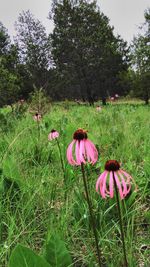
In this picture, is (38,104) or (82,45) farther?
(82,45)

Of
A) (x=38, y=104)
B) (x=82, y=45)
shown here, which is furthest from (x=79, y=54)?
(x=38, y=104)

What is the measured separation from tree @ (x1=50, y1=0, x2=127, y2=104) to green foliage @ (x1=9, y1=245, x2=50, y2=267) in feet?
92.5

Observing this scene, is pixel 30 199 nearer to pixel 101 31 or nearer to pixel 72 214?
pixel 72 214

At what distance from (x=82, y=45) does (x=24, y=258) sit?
28368mm

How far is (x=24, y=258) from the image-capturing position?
1.30 m

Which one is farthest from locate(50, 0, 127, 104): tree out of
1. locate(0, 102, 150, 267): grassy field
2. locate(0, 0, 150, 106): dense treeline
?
locate(0, 102, 150, 267): grassy field

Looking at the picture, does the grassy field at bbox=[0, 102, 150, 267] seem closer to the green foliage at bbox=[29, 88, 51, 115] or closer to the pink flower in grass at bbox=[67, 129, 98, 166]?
the pink flower in grass at bbox=[67, 129, 98, 166]

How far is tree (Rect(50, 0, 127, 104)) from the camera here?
28875 mm

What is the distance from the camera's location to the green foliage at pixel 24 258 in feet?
4.24

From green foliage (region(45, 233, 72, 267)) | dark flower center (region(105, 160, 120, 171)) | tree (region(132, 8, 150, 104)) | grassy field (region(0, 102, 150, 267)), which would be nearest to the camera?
dark flower center (region(105, 160, 120, 171))

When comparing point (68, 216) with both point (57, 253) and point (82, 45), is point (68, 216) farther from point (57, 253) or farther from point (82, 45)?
point (82, 45)

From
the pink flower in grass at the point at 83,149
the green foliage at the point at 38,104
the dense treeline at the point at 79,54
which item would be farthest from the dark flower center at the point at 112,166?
the dense treeline at the point at 79,54

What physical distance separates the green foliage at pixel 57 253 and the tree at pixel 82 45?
2804cm

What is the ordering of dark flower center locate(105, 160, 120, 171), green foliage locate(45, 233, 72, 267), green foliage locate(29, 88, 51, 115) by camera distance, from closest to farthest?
dark flower center locate(105, 160, 120, 171) < green foliage locate(45, 233, 72, 267) < green foliage locate(29, 88, 51, 115)
